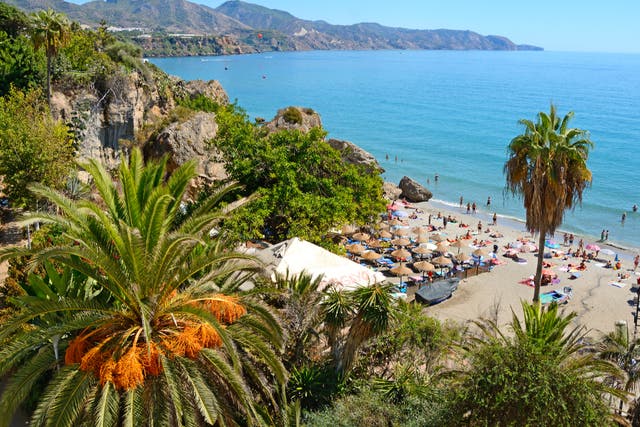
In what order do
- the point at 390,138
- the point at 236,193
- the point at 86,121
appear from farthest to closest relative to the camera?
1. the point at 390,138
2. the point at 86,121
3. the point at 236,193

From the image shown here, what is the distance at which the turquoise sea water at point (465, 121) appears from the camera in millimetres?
50312

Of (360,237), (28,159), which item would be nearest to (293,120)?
(360,237)

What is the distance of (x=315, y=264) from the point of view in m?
14.8

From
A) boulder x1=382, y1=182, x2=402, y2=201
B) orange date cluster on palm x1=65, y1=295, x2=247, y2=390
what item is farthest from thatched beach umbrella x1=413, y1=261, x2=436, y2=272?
orange date cluster on palm x1=65, y1=295, x2=247, y2=390

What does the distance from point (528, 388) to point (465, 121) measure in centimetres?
9123

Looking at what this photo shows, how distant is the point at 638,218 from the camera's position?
43906mm

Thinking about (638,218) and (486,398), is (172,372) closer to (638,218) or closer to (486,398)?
(486,398)

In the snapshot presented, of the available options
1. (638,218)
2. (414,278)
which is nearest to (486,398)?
(414,278)

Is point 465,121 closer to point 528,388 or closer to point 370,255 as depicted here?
point 370,255

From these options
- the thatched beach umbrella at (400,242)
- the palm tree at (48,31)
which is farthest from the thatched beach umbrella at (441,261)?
the palm tree at (48,31)

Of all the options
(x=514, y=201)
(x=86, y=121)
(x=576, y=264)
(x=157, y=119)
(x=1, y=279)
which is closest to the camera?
(x=1, y=279)

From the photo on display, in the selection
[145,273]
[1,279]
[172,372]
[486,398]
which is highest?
[145,273]

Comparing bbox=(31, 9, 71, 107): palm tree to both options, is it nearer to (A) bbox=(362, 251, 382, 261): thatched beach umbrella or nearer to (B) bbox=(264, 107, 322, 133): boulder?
(A) bbox=(362, 251, 382, 261): thatched beach umbrella

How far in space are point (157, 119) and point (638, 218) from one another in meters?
39.1
